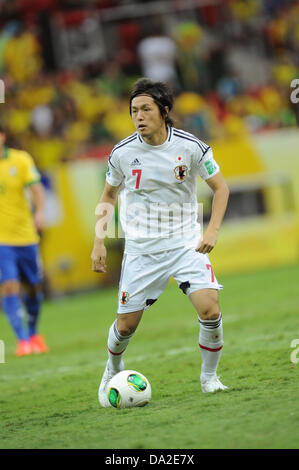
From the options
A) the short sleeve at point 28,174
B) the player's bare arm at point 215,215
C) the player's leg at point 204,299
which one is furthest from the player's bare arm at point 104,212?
the short sleeve at point 28,174

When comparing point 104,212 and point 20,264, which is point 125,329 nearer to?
point 104,212

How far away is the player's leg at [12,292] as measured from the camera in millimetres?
8977

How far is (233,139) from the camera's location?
17.3m

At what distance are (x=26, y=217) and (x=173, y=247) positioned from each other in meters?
3.86

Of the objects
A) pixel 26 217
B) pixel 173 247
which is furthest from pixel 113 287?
pixel 173 247

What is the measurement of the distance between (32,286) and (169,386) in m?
3.58

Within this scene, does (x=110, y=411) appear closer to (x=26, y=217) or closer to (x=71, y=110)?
(x=26, y=217)

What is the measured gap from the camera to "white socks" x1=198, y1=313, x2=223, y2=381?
5.42m

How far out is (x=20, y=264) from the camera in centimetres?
921

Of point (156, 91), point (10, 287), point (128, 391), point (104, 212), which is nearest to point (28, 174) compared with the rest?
point (10, 287)

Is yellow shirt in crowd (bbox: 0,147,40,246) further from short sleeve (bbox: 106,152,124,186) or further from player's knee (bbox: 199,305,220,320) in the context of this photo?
player's knee (bbox: 199,305,220,320)

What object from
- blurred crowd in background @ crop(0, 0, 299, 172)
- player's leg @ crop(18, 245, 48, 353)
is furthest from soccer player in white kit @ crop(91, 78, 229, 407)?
blurred crowd in background @ crop(0, 0, 299, 172)

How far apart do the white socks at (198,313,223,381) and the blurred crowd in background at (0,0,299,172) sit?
12180 millimetres

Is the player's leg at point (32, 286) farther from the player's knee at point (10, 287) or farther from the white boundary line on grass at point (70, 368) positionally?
the white boundary line on grass at point (70, 368)
